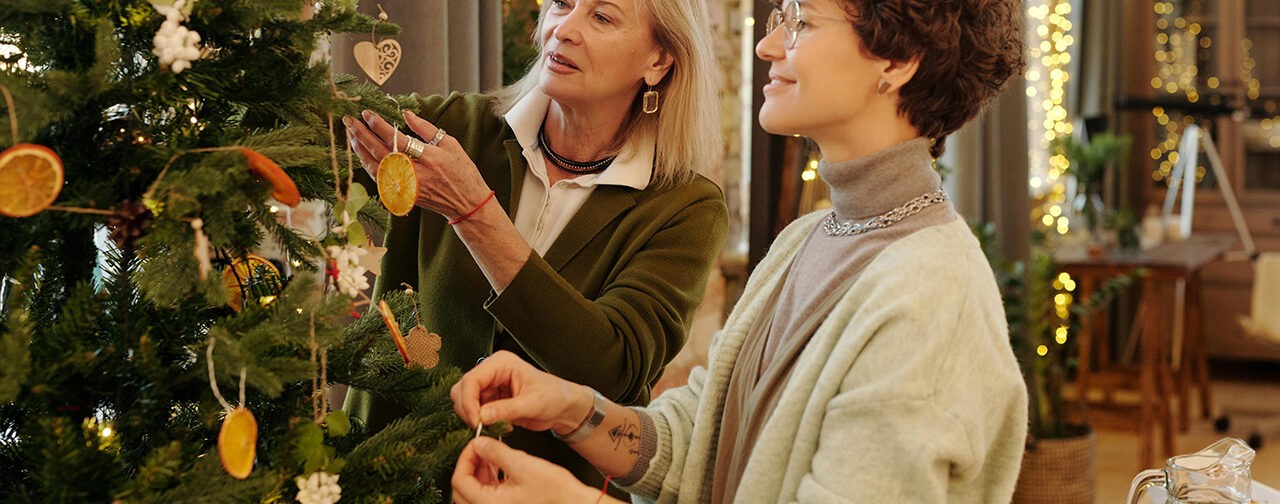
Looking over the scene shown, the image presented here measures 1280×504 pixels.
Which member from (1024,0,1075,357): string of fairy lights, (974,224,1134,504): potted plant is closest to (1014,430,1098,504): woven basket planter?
(974,224,1134,504): potted plant

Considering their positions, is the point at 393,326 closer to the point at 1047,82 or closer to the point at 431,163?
the point at 431,163

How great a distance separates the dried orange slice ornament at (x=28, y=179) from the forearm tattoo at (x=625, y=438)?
672 mm

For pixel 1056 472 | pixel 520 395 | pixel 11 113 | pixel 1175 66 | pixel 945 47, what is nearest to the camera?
pixel 11 113

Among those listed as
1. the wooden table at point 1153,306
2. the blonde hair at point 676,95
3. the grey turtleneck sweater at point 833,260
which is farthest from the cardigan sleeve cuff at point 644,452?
the wooden table at point 1153,306

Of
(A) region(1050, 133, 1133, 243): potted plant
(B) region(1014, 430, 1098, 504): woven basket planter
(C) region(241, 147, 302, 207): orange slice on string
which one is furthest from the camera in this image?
(A) region(1050, 133, 1133, 243): potted plant

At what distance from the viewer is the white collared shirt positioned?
1.62 m

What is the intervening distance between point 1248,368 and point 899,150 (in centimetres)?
626

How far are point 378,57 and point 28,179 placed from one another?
1.41ft

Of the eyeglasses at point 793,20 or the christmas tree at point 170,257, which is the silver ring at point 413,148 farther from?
the eyeglasses at point 793,20

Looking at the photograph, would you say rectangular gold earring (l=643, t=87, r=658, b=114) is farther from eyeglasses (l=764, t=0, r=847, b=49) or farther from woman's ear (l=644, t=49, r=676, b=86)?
eyeglasses (l=764, t=0, r=847, b=49)

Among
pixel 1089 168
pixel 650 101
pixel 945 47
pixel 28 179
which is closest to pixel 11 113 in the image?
pixel 28 179

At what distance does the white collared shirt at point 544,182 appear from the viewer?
5.30 ft

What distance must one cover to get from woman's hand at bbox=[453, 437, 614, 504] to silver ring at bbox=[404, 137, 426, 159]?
1.20ft

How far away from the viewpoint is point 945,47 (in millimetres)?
1120
